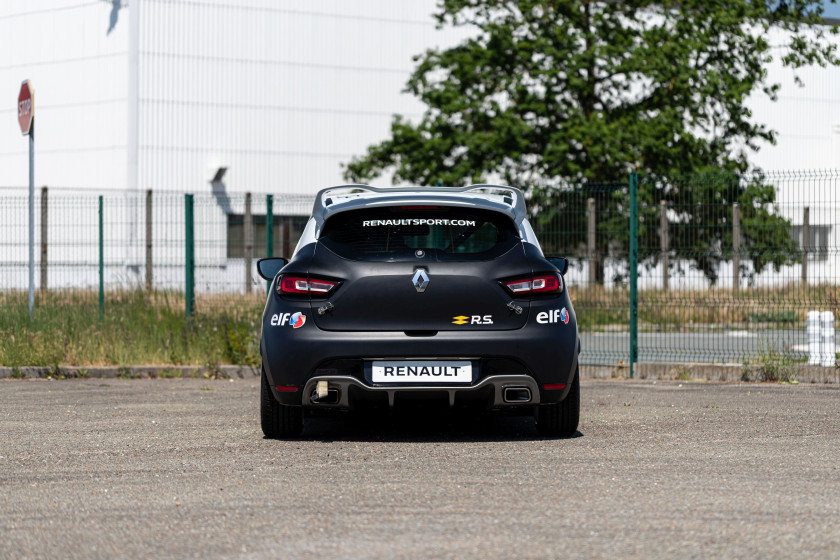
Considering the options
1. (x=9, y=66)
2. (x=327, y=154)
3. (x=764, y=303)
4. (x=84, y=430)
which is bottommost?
(x=84, y=430)

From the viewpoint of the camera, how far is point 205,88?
118 feet

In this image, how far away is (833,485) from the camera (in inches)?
257

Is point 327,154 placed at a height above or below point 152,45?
below

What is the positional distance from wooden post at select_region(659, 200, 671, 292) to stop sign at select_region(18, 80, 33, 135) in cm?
766

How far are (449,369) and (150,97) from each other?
2855 cm

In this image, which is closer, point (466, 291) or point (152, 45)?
point (466, 291)

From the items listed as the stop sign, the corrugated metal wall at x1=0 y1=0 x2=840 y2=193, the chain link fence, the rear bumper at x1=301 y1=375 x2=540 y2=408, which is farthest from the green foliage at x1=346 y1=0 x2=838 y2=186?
the rear bumper at x1=301 y1=375 x2=540 y2=408

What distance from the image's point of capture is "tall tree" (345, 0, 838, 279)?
30.1m

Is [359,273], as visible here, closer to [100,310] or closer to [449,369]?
[449,369]

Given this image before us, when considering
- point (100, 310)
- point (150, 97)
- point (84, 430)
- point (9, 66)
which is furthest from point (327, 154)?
point (84, 430)

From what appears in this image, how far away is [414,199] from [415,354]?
1.03m

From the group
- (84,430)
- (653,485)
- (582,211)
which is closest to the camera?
(653,485)

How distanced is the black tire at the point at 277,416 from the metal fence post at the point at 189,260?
7.09 meters

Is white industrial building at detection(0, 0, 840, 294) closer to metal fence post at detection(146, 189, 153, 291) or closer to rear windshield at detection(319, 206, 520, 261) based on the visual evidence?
metal fence post at detection(146, 189, 153, 291)
